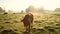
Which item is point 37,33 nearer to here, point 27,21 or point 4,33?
point 27,21

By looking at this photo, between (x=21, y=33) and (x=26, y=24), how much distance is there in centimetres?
148

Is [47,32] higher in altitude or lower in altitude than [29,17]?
lower

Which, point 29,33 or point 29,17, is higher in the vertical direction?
point 29,17

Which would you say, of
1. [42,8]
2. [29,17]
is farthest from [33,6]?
[29,17]

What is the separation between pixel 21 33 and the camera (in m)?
17.2


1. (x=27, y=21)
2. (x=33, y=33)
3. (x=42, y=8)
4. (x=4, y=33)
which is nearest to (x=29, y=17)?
(x=27, y=21)

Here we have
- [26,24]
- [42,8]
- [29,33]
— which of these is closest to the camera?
[29,33]

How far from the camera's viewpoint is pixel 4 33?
17094 mm

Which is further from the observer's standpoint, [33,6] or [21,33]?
[33,6]

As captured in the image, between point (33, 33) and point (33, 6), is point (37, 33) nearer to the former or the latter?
point (33, 33)

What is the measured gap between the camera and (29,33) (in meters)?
16.8

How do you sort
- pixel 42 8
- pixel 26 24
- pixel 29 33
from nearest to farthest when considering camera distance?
pixel 29 33 < pixel 26 24 < pixel 42 8

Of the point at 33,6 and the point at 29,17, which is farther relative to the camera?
the point at 33,6

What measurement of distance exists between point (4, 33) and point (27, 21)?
336 centimetres
